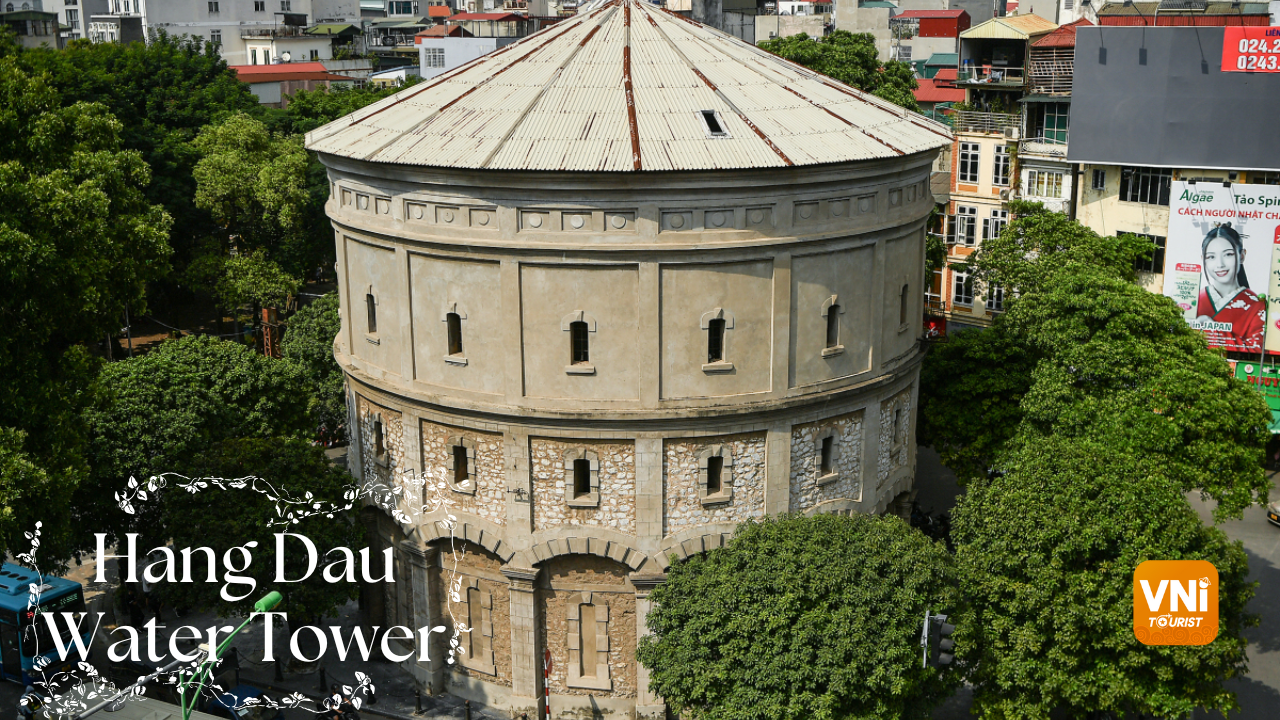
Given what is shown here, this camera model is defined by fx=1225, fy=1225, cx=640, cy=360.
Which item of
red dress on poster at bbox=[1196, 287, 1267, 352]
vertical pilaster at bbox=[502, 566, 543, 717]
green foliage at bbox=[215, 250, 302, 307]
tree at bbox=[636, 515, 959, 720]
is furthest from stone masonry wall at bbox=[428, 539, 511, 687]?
red dress on poster at bbox=[1196, 287, 1267, 352]

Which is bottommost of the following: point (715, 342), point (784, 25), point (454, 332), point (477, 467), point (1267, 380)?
point (1267, 380)

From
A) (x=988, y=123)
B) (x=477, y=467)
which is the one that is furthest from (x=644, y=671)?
(x=988, y=123)

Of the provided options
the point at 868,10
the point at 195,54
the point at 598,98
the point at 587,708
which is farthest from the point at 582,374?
the point at 868,10

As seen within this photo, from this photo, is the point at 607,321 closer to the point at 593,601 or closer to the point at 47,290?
the point at 593,601

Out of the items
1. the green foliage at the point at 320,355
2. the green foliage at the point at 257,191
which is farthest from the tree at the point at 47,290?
the green foliage at the point at 257,191

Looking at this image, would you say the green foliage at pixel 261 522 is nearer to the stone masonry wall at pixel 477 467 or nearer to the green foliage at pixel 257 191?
the stone masonry wall at pixel 477 467

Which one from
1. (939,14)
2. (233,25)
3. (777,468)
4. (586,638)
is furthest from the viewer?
(233,25)

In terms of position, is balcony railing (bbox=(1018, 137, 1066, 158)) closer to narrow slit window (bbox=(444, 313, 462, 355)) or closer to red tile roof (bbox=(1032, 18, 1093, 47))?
red tile roof (bbox=(1032, 18, 1093, 47))
